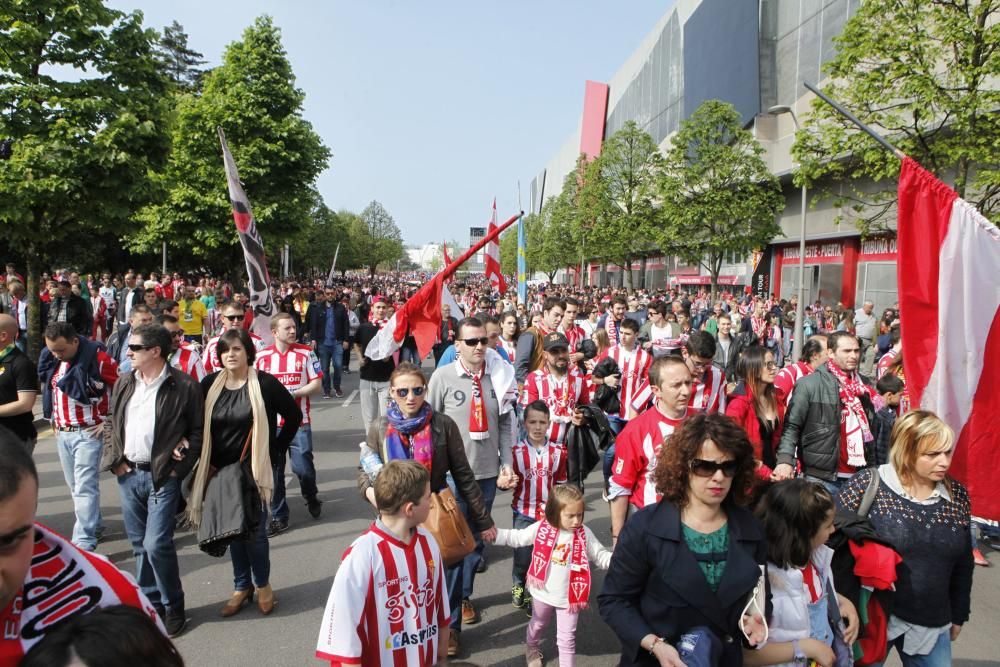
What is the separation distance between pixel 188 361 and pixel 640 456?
4618 millimetres

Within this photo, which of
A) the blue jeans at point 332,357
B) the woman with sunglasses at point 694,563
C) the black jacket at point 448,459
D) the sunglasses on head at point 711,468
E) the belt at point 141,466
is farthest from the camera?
the blue jeans at point 332,357

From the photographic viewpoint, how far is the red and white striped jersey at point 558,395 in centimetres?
530

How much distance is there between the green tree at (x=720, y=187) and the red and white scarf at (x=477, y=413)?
21419 millimetres

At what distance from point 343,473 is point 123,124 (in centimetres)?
781

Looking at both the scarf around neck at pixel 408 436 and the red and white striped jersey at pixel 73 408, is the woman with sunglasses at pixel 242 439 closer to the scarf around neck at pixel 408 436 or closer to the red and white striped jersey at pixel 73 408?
the scarf around neck at pixel 408 436

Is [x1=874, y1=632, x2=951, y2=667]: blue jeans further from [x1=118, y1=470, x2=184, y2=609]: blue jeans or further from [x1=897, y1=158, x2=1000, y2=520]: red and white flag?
[x1=118, y1=470, x2=184, y2=609]: blue jeans

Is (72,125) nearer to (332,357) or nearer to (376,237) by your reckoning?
(332,357)

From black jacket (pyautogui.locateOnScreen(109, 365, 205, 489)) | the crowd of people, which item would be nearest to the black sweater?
the crowd of people

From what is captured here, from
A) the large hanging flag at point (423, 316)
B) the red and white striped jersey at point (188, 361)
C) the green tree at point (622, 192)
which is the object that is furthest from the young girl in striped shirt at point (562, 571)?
the green tree at point (622, 192)

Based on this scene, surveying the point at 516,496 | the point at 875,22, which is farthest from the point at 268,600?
the point at 875,22

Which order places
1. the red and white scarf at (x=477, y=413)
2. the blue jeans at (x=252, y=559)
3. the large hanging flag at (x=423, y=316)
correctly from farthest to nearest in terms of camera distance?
the large hanging flag at (x=423, y=316) → the red and white scarf at (x=477, y=413) → the blue jeans at (x=252, y=559)

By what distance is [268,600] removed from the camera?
451cm

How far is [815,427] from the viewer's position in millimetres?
4727

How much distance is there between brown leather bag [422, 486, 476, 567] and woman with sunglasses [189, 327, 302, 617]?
4.58 ft
